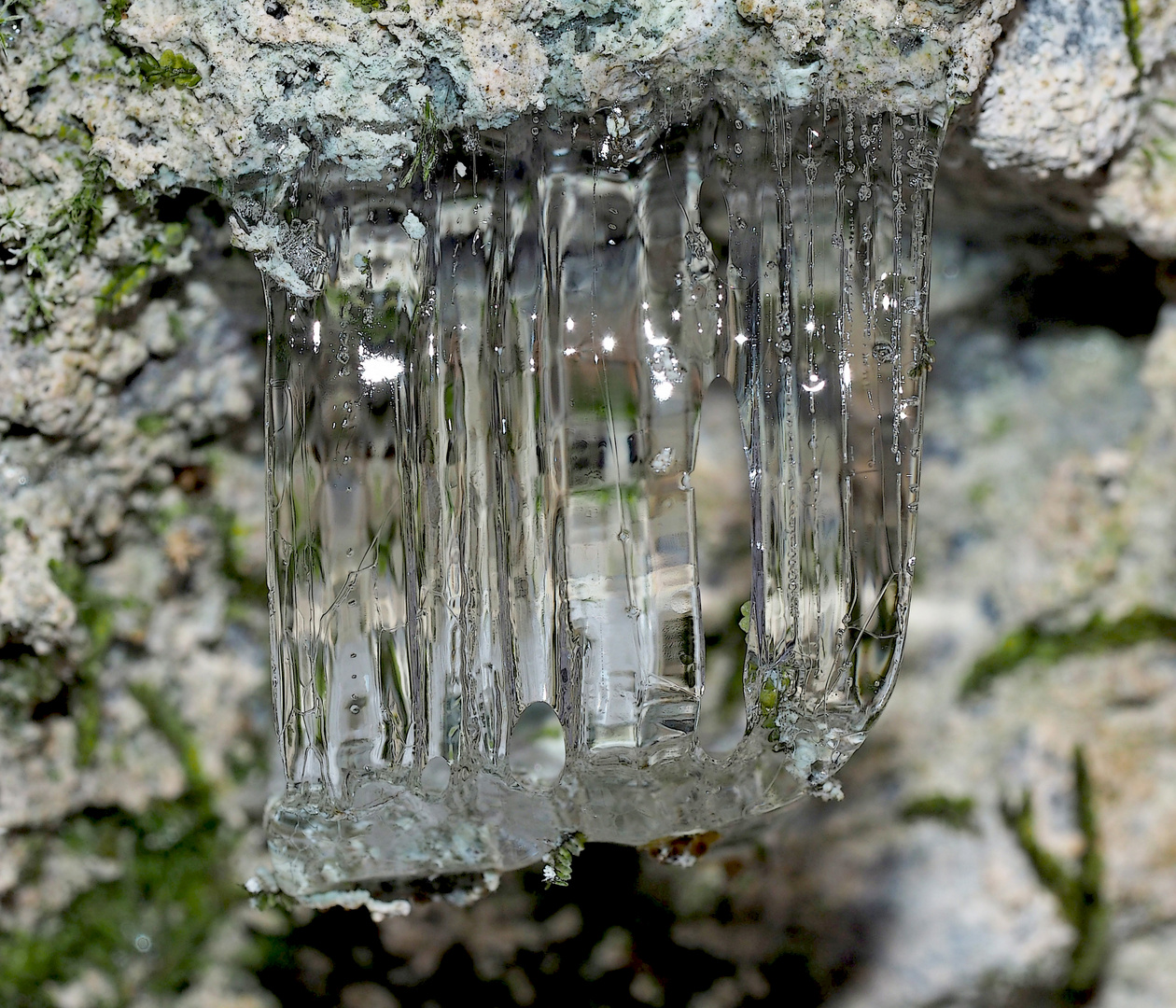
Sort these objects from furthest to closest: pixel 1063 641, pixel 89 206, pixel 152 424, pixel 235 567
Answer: pixel 1063 641 < pixel 235 567 < pixel 152 424 < pixel 89 206

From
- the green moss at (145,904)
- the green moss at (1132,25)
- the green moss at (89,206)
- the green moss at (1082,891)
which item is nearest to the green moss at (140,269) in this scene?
the green moss at (89,206)

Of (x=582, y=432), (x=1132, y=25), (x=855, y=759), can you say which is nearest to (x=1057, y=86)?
(x=1132, y=25)

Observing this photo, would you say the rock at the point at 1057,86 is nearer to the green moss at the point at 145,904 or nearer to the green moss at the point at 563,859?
the green moss at the point at 563,859

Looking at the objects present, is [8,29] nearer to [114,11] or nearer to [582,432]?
[114,11]

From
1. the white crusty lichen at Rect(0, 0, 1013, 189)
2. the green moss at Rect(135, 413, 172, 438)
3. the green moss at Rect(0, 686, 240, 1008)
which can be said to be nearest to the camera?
the white crusty lichen at Rect(0, 0, 1013, 189)

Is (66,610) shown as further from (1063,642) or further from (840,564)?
(1063,642)

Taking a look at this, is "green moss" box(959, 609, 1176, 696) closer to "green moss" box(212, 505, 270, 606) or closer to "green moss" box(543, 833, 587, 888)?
"green moss" box(543, 833, 587, 888)

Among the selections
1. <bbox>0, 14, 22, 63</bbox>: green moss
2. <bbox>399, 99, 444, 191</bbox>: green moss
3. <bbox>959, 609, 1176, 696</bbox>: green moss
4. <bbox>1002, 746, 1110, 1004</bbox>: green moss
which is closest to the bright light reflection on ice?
<bbox>399, 99, 444, 191</bbox>: green moss
